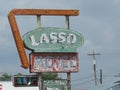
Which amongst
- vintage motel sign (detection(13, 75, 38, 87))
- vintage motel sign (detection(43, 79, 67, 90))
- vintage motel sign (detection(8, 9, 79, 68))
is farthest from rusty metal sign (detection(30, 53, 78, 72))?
vintage motel sign (detection(13, 75, 38, 87))

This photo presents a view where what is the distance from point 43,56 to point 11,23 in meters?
3.10

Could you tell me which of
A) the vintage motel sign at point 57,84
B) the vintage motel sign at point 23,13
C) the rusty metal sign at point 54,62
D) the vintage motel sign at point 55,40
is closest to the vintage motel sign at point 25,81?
the vintage motel sign at point 57,84

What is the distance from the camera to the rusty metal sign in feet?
113

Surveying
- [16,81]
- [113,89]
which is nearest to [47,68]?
[16,81]

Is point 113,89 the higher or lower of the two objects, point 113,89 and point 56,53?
the lower

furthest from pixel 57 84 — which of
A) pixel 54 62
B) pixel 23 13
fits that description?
pixel 23 13

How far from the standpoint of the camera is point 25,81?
1437 inches

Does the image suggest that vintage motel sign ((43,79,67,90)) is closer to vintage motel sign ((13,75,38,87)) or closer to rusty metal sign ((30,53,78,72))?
rusty metal sign ((30,53,78,72))

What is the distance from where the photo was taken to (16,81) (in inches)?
1442

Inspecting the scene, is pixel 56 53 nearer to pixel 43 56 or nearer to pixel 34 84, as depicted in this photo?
pixel 43 56

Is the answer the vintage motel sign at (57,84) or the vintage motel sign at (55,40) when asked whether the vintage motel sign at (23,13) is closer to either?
the vintage motel sign at (55,40)

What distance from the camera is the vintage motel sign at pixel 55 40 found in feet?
113

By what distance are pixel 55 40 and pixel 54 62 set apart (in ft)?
4.90

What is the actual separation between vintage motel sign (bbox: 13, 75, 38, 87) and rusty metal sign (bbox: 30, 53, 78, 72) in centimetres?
168
